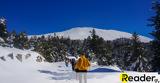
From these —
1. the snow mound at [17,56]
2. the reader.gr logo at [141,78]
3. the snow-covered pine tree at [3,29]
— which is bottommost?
the reader.gr logo at [141,78]

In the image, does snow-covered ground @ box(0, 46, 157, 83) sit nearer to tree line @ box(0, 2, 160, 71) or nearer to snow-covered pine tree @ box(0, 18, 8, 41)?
tree line @ box(0, 2, 160, 71)

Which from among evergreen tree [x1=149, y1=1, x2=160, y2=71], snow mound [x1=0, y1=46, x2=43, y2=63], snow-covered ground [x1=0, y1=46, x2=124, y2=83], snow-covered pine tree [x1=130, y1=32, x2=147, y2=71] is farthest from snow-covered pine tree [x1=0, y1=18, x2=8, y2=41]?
evergreen tree [x1=149, y1=1, x2=160, y2=71]

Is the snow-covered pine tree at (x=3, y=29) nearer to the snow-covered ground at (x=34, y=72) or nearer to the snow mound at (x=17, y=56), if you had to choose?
the snow-covered ground at (x=34, y=72)

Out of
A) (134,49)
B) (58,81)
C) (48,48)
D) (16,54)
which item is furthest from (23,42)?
(58,81)

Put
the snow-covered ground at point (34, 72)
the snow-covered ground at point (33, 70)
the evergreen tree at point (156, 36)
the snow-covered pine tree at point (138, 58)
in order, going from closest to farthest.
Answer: the snow-covered ground at point (34, 72) < the snow-covered ground at point (33, 70) < the evergreen tree at point (156, 36) < the snow-covered pine tree at point (138, 58)

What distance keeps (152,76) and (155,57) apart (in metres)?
24.3

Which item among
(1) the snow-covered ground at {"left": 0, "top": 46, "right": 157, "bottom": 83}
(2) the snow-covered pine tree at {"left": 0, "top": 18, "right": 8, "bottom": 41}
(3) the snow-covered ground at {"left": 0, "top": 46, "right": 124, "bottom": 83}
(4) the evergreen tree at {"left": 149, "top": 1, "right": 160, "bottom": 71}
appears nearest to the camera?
(3) the snow-covered ground at {"left": 0, "top": 46, "right": 124, "bottom": 83}

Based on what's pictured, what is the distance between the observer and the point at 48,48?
98.2 meters

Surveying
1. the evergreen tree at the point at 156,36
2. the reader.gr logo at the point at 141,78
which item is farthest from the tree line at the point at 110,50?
the reader.gr logo at the point at 141,78

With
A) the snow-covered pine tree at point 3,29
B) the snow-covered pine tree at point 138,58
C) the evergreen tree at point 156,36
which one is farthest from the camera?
the snow-covered pine tree at point 3,29

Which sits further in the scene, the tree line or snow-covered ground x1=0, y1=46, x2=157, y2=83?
the tree line

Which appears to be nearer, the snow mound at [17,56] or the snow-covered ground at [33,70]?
the snow-covered ground at [33,70]

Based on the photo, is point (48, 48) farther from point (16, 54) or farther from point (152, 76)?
point (152, 76)

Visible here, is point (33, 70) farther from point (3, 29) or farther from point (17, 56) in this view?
point (3, 29)
